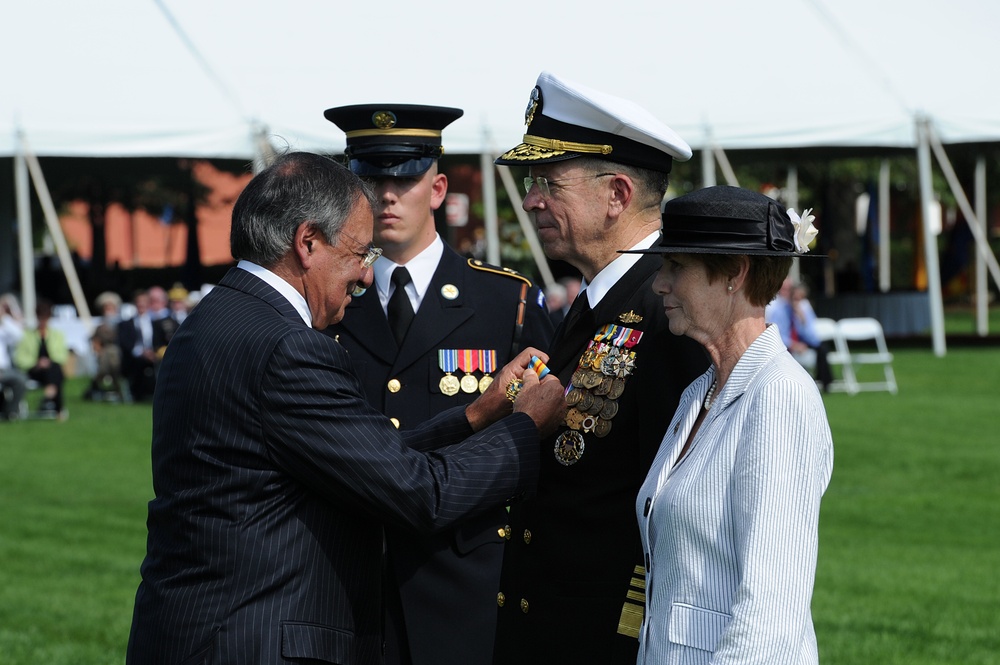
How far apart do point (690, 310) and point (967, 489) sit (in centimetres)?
879

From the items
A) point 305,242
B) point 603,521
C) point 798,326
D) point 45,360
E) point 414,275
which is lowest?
point 45,360

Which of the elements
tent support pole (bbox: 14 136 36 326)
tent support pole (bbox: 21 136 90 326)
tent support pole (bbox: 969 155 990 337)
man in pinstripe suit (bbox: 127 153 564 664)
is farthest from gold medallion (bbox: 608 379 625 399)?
tent support pole (bbox: 969 155 990 337)

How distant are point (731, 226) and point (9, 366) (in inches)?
664

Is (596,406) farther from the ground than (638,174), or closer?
closer

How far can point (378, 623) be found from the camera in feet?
11.4

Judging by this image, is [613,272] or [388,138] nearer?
[613,272]

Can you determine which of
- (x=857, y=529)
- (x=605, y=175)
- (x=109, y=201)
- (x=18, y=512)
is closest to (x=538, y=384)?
(x=605, y=175)

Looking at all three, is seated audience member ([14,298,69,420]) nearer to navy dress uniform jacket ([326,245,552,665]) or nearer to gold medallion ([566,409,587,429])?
navy dress uniform jacket ([326,245,552,665])

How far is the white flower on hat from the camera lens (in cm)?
300

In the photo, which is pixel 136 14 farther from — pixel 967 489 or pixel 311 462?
pixel 311 462

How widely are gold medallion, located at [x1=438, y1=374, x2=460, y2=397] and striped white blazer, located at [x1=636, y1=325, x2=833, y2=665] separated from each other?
1.66 metres

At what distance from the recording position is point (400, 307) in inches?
187

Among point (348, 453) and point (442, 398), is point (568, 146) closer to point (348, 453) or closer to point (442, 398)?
point (348, 453)

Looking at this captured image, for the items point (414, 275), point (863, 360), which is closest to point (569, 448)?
point (414, 275)
